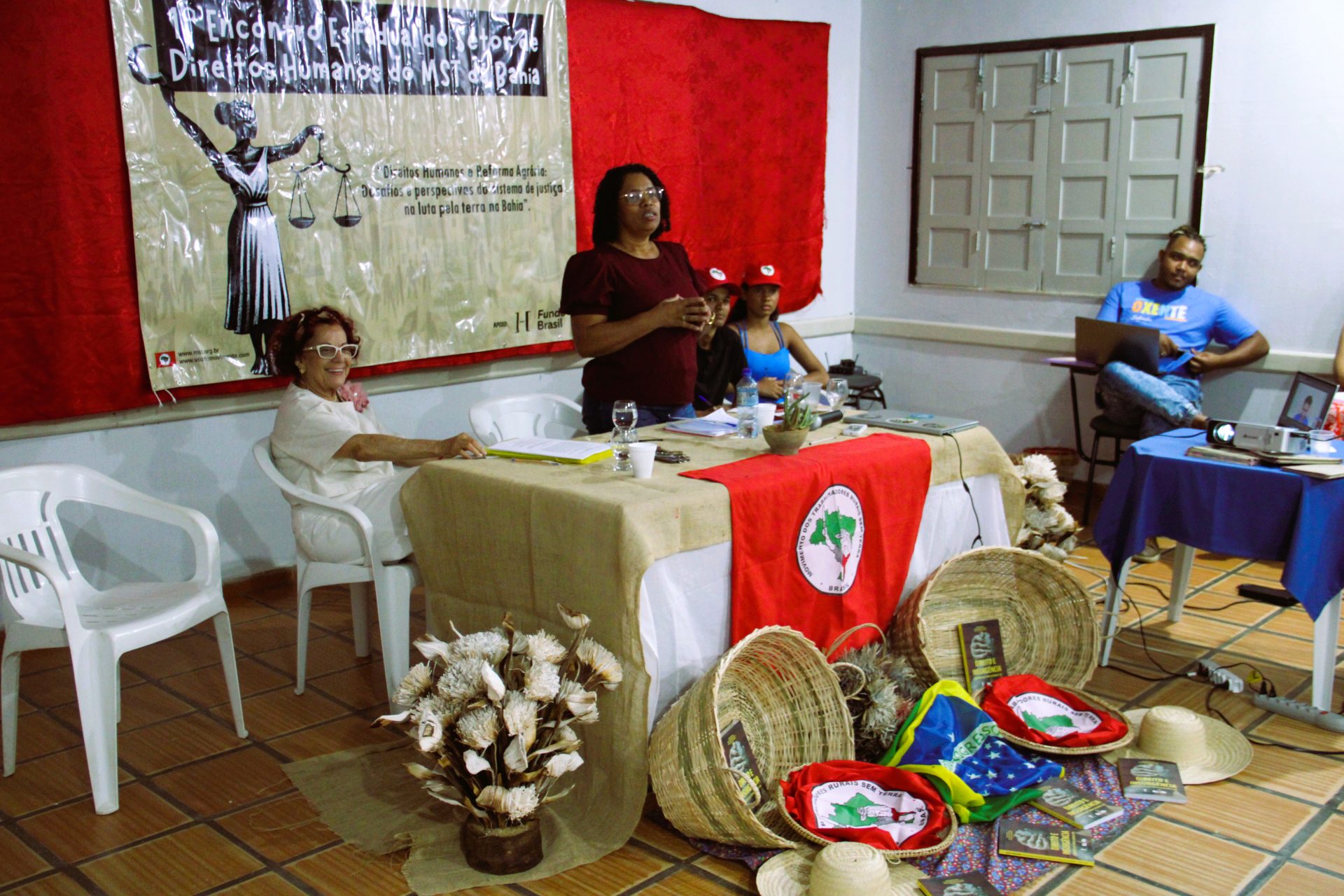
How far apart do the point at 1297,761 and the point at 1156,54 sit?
380 cm

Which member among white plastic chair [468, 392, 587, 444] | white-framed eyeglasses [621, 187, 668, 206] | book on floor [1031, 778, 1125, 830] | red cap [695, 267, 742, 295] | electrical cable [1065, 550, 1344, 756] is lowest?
electrical cable [1065, 550, 1344, 756]

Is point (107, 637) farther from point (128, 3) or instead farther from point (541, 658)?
point (128, 3)

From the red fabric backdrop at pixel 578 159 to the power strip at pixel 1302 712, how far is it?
3.32 metres

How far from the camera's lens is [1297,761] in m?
3.18

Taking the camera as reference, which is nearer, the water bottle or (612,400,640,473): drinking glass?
(612,400,640,473): drinking glass

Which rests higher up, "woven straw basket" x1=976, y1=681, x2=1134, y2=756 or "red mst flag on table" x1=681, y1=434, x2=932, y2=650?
"red mst flag on table" x1=681, y1=434, x2=932, y2=650

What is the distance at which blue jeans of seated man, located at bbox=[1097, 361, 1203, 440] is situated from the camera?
205 inches

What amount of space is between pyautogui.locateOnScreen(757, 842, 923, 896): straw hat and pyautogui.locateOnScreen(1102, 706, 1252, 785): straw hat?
0.92 m

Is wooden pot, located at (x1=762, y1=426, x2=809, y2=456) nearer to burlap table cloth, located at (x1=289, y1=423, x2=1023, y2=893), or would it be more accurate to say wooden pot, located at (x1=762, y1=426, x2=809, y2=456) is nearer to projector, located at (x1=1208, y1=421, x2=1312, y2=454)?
burlap table cloth, located at (x1=289, y1=423, x2=1023, y2=893)

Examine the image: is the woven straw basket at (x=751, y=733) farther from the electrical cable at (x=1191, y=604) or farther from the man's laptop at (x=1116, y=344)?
the man's laptop at (x=1116, y=344)

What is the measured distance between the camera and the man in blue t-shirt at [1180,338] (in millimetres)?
5367

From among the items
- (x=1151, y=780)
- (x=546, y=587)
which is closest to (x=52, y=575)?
(x=546, y=587)

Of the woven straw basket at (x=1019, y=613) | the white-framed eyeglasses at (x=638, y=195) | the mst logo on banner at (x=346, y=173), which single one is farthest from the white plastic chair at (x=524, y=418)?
the woven straw basket at (x=1019, y=613)

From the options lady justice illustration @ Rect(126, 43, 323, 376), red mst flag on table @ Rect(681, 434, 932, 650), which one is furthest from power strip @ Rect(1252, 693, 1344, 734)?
lady justice illustration @ Rect(126, 43, 323, 376)
